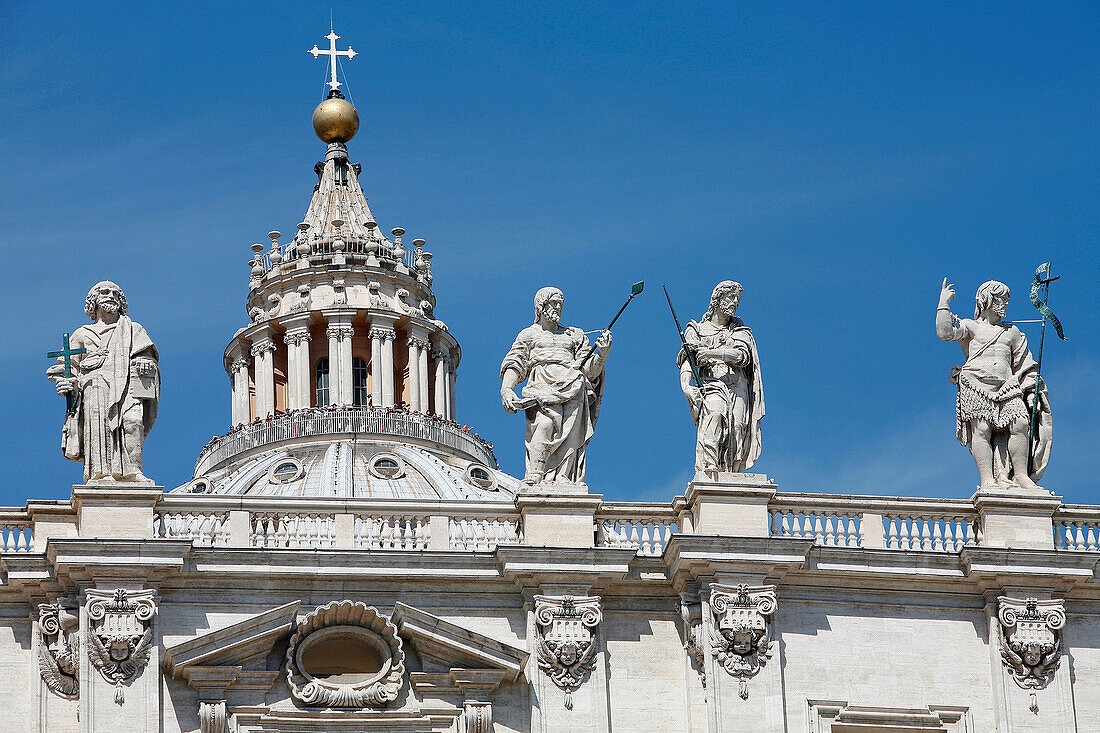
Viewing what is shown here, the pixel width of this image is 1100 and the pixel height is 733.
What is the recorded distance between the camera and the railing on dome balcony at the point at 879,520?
157ft

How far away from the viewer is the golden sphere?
9188 cm

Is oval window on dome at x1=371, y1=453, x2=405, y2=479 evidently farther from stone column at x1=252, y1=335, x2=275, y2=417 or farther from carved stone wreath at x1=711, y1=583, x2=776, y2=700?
carved stone wreath at x1=711, y1=583, x2=776, y2=700

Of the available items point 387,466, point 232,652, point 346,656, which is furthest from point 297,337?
point 232,652

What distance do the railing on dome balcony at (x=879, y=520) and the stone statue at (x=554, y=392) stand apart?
3031 millimetres

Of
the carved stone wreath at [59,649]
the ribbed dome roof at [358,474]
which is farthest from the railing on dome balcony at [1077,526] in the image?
the ribbed dome roof at [358,474]

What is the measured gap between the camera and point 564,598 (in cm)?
4662

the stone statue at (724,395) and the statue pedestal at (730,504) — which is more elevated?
the stone statue at (724,395)

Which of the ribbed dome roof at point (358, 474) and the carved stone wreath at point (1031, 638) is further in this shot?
the ribbed dome roof at point (358, 474)

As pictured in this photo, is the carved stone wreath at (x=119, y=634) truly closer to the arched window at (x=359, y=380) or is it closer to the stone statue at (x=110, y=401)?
the stone statue at (x=110, y=401)

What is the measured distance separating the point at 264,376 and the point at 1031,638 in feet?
145

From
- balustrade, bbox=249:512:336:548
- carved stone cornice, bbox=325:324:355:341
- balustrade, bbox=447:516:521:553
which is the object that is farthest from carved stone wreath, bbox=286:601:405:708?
carved stone cornice, bbox=325:324:355:341

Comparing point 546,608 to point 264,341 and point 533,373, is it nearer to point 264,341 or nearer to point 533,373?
point 533,373

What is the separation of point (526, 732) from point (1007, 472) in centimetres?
837

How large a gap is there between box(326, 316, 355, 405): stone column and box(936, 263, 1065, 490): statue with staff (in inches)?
1607
